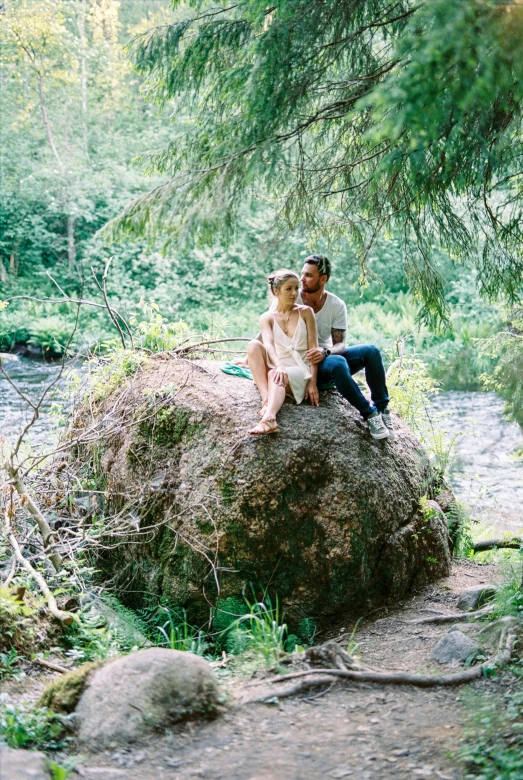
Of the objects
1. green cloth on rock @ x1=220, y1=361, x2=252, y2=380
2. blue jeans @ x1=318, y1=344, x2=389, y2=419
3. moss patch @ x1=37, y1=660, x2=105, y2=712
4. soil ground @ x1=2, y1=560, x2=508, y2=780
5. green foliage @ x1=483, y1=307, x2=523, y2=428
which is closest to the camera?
soil ground @ x1=2, y1=560, x2=508, y2=780

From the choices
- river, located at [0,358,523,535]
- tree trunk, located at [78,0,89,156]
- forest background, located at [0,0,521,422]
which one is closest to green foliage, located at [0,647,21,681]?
river, located at [0,358,523,535]

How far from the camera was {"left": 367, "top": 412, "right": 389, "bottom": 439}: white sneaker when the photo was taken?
5734 mm

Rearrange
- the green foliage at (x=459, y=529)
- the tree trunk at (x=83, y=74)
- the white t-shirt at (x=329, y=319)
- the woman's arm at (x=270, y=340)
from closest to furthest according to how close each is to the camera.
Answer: the woman's arm at (x=270, y=340) → the white t-shirt at (x=329, y=319) → the green foliage at (x=459, y=529) → the tree trunk at (x=83, y=74)

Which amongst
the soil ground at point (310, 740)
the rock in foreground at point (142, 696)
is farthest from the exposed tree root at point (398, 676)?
the rock in foreground at point (142, 696)

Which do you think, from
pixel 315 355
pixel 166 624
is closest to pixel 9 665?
pixel 166 624

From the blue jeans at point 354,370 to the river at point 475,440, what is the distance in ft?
7.56

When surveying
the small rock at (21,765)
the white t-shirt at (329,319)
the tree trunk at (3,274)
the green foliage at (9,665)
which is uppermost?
the tree trunk at (3,274)

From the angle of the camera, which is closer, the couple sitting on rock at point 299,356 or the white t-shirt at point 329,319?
the couple sitting on rock at point 299,356

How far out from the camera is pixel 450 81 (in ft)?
10.3

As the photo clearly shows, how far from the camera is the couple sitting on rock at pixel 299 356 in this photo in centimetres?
553

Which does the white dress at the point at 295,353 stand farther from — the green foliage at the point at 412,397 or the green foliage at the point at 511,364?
the green foliage at the point at 511,364

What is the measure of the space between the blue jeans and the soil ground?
2.27 m

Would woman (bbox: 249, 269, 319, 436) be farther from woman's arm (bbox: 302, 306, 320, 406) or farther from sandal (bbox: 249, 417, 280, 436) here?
sandal (bbox: 249, 417, 280, 436)

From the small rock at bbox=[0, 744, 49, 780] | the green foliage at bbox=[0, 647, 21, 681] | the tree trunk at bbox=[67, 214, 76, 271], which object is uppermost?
the tree trunk at bbox=[67, 214, 76, 271]
